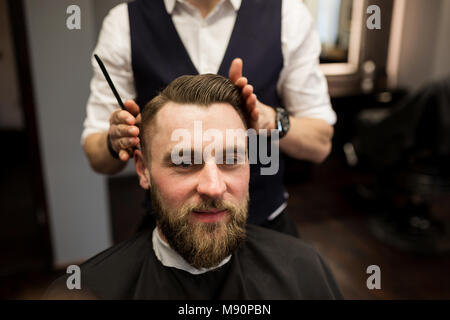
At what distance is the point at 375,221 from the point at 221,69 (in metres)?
2.80

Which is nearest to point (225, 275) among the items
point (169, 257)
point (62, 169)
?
point (169, 257)

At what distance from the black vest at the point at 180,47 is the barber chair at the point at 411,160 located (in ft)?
6.38

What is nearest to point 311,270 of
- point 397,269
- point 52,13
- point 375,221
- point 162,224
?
point 162,224

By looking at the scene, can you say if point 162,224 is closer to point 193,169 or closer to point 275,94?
point 193,169

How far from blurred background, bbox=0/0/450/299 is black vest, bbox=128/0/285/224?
8 centimetres

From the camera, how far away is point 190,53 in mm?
832

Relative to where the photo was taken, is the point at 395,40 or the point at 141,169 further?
the point at 395,40

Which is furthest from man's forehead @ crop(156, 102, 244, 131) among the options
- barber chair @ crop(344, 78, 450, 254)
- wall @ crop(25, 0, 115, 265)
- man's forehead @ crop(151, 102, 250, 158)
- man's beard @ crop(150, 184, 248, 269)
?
barber chair @ crop(344, 78, 450, 254)

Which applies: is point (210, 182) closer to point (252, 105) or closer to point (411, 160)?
point (252, 105)

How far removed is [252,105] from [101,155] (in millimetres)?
360

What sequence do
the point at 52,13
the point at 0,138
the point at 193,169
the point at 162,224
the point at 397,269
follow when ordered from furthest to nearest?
the point at 397,269, the point at 0,138, the point at 52,13, the point at 162,224, the point at 193,169

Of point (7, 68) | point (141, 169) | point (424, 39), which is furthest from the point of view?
point (7, 68)

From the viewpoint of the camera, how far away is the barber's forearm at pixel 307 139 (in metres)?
0.97
